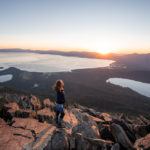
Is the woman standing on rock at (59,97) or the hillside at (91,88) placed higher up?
the woman standing on rock at (59,97)

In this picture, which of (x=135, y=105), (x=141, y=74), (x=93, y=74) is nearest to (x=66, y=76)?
(x=93, y=74)

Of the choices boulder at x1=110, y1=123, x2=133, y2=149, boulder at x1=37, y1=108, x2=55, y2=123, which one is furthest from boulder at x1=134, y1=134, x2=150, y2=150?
boulder at x1=37, y1=108, x2=55, y2=123

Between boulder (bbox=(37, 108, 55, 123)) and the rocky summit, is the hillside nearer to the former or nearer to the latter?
boulder (bbox=(37, 108, 55, 123))

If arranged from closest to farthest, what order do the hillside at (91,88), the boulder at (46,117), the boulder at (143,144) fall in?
the boulder at (143,144) → the boulder at (46,117) → the hillside at (91,88)

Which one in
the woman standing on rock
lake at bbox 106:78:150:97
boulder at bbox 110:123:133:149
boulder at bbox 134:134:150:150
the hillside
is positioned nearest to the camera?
boulder at bbox 134:134:150:150

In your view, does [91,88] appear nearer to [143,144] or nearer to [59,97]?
[59,97]

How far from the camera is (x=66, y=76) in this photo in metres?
178

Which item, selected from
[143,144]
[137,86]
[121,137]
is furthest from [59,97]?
[137,86]

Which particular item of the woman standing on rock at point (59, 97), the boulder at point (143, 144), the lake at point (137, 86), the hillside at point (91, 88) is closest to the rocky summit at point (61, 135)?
the boulder at point (143, 144)

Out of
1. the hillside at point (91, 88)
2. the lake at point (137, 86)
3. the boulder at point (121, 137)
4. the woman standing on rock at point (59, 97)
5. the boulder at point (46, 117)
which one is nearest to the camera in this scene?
the boulder at point (121, 137)

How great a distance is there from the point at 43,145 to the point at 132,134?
4734mm

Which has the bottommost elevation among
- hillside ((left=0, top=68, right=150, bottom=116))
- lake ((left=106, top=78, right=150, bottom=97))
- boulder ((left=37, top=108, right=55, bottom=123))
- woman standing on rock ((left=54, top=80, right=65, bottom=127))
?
lake ((left=106, top=78, right=150, bottom=97))

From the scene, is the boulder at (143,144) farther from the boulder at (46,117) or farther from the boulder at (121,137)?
the boulder at (46,117)

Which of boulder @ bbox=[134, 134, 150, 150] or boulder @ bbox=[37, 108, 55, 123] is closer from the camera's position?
boulder @ bbox=[134, 134, 150, 150]
